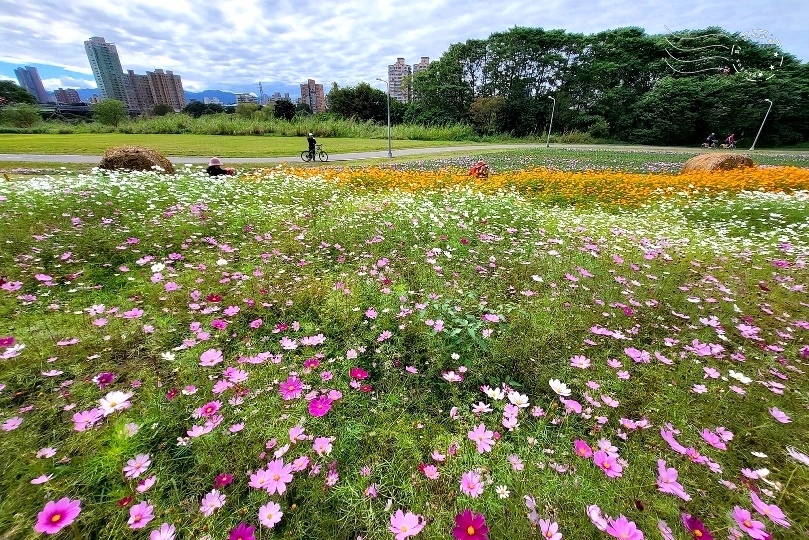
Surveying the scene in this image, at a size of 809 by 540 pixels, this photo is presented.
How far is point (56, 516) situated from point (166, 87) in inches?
6880

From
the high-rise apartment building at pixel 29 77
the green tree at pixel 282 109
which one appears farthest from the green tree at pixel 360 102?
the high-rise apartment building at pixel 29 77

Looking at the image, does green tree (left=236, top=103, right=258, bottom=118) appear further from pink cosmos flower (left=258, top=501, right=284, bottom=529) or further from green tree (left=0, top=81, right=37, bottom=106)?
pink cosmos flower (left=258, top=501, right=284, bottom=529)

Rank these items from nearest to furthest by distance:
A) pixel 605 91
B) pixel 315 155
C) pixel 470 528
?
1. pixel 470 528
2. pixel 315 155
3. pixel 605 91

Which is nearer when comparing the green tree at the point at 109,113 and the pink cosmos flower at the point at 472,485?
the pink cosmos flower at the point at 472,485

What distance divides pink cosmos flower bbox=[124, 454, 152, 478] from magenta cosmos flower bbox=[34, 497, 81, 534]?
31 centimetres

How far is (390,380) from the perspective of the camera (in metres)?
2.58

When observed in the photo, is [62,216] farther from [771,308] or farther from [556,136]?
[556,136]

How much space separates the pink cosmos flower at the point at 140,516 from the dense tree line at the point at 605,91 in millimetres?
43421

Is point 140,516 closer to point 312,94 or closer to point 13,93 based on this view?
point 13,93

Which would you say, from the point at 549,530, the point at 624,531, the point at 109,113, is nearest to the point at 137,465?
the point at 549,530

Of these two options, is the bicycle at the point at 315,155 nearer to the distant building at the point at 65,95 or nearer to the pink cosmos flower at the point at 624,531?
the pink cosmos flower at the point at 624,531

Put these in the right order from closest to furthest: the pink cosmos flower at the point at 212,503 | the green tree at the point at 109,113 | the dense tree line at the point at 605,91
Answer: the pink cosmos flower at the point at 212,503 < the dense tree line at the point at 605,91 < the green tree at the point at 109,113

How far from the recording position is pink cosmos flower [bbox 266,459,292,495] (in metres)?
1.48

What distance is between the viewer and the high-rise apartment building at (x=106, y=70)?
13412 centimetres
